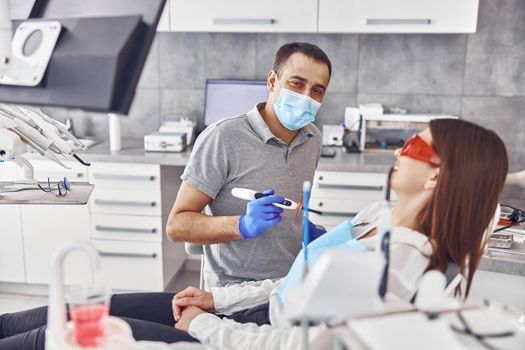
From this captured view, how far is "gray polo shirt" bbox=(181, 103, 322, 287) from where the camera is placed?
5.77ft

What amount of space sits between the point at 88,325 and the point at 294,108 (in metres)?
1.13

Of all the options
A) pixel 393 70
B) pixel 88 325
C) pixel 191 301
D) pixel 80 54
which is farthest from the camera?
pixel 393 70

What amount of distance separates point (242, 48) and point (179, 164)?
3.10ft

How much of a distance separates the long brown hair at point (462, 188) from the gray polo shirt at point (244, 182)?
0.67m

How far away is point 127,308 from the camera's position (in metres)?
1.60

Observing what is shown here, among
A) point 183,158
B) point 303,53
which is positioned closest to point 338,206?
point 183,158

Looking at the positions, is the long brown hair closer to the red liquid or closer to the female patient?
the female patient

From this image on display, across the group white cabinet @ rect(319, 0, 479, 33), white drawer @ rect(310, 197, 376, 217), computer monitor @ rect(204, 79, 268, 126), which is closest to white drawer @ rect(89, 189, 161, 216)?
computer monitor @ rect(204, 79, 268, 126)

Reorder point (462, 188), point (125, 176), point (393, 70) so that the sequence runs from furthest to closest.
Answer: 1. point (393, 70)
2. point (125, 176)
3. point (462, 188)

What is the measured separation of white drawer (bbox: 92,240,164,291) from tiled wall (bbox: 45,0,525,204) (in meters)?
0.88

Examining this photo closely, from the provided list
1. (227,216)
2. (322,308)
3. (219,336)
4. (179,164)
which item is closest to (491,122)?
(179,164)

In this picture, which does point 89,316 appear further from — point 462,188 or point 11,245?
point 11,245

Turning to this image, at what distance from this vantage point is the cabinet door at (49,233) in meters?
3.06

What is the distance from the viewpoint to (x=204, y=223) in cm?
168
